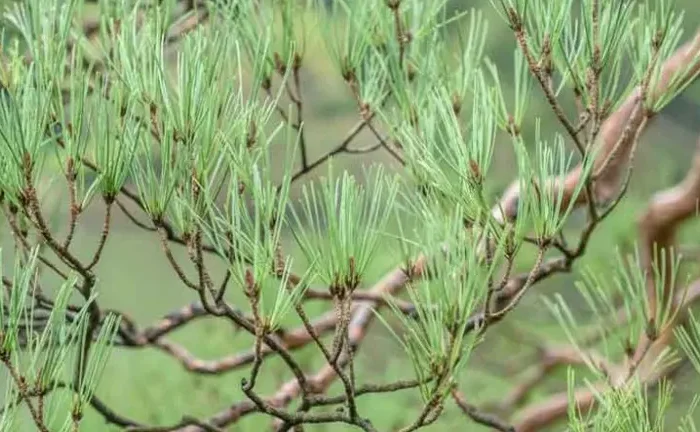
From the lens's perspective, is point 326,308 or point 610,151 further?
point 326,308

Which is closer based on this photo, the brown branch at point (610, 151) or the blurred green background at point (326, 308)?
the brown branch at point (610, 151)

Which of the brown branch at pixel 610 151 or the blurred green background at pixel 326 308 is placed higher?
the brown branch at pixel 610 151

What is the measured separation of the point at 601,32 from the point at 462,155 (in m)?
0.10

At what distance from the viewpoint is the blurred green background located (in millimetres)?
1526

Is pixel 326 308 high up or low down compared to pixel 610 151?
down

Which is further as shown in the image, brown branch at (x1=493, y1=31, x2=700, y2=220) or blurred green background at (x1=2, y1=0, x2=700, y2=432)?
blurred green background at (x1=2, y1=0, x2=700, y2=432)

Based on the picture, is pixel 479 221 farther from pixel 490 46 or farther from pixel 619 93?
pixel 490 46

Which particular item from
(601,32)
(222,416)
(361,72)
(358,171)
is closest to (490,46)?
(358,171)

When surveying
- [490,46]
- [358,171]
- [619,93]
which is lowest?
[358,171]

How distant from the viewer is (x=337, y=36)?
729 mm

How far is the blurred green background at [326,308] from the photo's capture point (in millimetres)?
1526

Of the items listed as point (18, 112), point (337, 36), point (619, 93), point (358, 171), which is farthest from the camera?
point (358, 171)

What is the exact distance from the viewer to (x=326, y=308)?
1543 mm

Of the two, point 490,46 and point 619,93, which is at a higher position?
point 619,93
